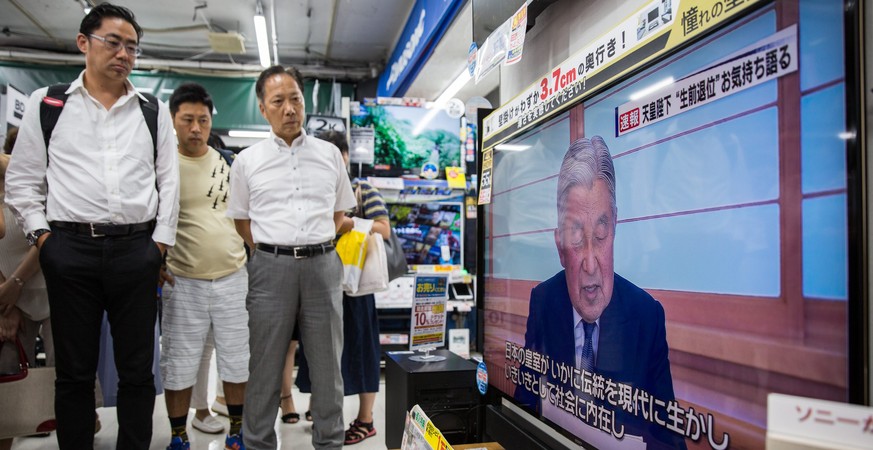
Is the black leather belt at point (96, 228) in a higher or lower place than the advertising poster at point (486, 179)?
lower

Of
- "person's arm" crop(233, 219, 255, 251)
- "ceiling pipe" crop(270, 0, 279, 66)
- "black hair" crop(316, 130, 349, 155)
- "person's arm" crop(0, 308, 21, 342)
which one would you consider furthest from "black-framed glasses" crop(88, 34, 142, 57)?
"ceiling pipe" crop(270, 0, 279, 66)

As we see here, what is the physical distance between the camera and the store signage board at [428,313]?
2.22m

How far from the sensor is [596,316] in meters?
1.13

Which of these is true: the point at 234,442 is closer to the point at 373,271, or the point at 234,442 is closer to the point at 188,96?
the point at 373,271

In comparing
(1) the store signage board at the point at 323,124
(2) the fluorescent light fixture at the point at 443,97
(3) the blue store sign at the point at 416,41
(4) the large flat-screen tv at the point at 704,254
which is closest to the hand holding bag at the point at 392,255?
(4) the large flat-screen tv at the point at 704,254

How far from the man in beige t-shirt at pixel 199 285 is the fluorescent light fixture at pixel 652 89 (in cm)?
210

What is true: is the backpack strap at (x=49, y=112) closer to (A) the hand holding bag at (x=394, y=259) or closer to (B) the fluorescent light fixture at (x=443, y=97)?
(A) the hand holding bag at (x=394, y=259)

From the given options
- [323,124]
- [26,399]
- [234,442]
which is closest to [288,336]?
[234,442]

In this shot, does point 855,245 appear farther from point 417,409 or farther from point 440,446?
point 417,409

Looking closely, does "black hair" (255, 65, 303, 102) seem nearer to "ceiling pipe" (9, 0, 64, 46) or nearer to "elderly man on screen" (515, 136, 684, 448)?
"elderly man on screen" (515, 136, 684, 448)

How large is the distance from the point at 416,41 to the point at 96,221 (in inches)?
173

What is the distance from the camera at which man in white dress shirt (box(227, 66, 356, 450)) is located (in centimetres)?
214

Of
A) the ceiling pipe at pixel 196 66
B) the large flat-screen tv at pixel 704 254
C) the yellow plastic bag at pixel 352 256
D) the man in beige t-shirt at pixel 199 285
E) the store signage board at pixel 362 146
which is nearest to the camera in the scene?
the large flat-screen tv at pixel 704 254

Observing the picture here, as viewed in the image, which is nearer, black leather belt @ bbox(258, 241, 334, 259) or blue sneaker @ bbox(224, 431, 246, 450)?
black leather belt @ bbox(258, 241, 334, 259)
